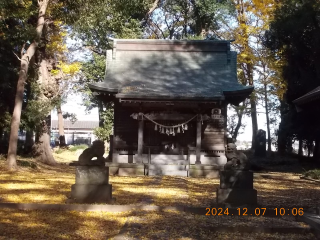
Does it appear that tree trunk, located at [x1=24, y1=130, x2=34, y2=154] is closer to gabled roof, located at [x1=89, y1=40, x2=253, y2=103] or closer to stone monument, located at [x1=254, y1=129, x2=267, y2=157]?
gabled roof, located at [x1=89, y1=40, x2=253, y2=103]

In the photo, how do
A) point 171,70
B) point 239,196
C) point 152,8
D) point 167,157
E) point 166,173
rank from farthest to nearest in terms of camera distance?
1. point 152,8
2. point 171,70
3. point 167,157
4. point 166,173
5. point 239,196

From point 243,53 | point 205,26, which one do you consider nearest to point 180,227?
point 243,53

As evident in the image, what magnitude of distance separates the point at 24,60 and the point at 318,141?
700 inches

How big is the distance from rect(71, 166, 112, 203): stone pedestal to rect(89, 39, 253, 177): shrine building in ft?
25.4

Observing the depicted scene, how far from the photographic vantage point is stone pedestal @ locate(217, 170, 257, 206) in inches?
341

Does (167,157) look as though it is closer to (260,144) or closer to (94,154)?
(94,154)

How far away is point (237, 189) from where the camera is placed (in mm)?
8695

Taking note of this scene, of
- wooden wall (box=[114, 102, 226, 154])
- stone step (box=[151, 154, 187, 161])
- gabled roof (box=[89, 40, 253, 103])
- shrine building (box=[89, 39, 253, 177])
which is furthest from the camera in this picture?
wooden wall (box=[114, 102, 226, 154])

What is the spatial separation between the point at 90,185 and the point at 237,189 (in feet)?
10.9

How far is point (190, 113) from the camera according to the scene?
18234mm

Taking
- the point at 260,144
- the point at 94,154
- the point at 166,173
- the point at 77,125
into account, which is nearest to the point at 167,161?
the point at 166,173

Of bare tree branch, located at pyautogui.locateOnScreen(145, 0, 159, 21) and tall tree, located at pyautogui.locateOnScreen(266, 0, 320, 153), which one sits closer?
tall tree, located at pyautogui.locateOnScreen(266, 0, 320, 153)

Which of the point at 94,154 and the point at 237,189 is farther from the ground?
the point at 94,154

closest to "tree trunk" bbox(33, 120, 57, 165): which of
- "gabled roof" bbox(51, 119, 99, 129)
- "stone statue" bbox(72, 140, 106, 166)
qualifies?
"stone statue" bbox(72, 140, 106, 166)
